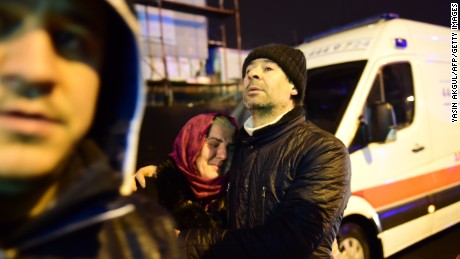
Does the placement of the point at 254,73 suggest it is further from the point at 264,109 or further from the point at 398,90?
the point at 398,90

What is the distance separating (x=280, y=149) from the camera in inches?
72.4

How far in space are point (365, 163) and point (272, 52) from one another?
1840 mm

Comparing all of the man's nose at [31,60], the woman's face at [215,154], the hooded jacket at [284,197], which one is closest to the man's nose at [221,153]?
the woman's face at [215,154]

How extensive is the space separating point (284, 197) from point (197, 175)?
0.65 m

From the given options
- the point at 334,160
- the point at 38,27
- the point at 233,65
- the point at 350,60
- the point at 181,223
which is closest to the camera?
the point at 38,27

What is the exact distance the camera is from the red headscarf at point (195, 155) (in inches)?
82.8

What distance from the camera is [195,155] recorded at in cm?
218

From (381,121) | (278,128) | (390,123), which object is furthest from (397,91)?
(278,128)

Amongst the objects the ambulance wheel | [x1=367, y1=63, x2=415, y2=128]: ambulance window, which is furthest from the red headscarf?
[x1=367, y1=63, x2=415, y2=128]: ambulance window

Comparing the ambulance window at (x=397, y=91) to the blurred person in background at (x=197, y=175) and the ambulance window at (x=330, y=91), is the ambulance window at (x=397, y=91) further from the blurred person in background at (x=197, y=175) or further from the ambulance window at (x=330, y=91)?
the blurred person in background at (x=197, y=175)

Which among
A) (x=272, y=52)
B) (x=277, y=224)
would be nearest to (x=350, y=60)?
(x=272, y=52)

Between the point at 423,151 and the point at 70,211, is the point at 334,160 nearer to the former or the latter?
the point at 70,211

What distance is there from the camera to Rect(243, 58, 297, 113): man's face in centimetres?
203

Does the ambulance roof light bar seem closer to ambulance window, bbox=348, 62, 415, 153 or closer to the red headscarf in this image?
ambulance window, bbox=348, 62, 415, 153
